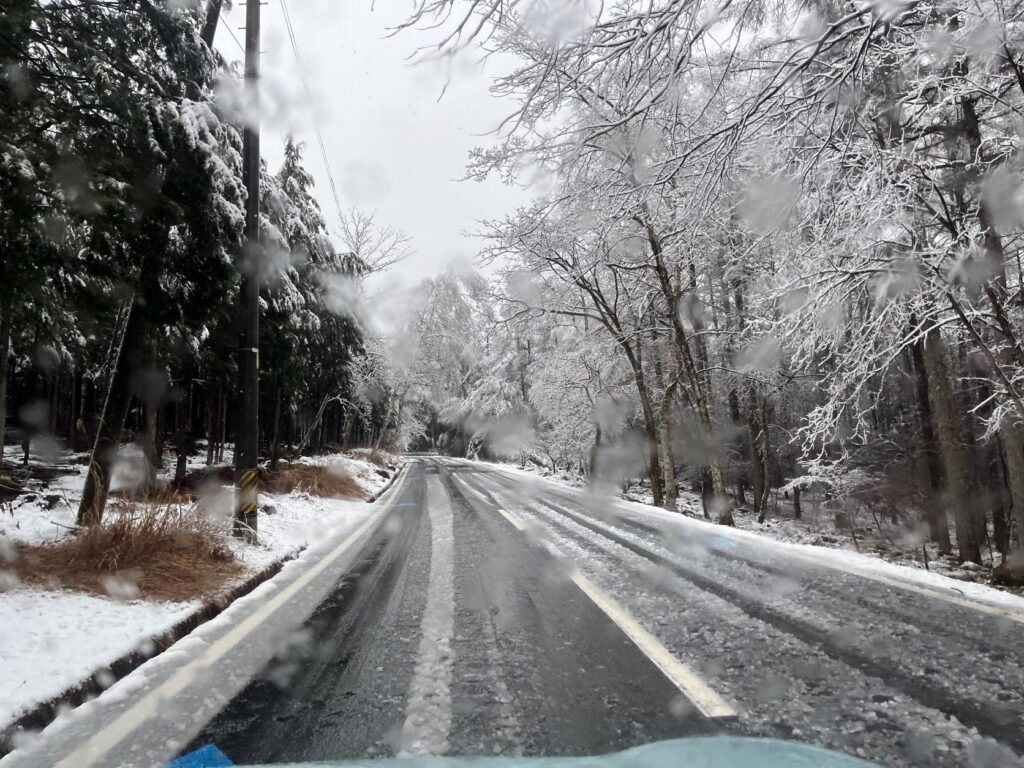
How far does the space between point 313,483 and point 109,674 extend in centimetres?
1154

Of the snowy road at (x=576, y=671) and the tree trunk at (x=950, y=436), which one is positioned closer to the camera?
the snowy road at (x=576, y=671)

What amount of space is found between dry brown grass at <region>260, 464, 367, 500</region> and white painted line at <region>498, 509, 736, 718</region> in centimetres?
1061

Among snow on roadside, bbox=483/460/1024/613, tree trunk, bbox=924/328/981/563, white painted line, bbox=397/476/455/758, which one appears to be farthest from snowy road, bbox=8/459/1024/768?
tree trunk, bbox=924/328/981/563

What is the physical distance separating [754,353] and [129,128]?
46.2 feet

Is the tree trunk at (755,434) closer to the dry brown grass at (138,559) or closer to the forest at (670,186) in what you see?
the forest at (670,186)

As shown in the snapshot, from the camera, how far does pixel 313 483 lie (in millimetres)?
14484

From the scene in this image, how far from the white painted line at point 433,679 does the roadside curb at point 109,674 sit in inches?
67.1

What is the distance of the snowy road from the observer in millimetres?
2496

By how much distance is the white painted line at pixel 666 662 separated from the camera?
2723 millimetres

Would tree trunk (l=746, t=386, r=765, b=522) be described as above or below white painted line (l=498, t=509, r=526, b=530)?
above

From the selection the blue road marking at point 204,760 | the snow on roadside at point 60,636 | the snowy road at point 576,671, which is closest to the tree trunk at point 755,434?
the snowy road at point 576,671

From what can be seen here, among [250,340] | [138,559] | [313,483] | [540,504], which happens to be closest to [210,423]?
[313,483]

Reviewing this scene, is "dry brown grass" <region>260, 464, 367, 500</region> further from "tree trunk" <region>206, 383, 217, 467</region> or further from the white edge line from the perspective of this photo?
the white edge line

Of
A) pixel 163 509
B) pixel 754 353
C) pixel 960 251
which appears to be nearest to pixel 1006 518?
pixel 754 353
